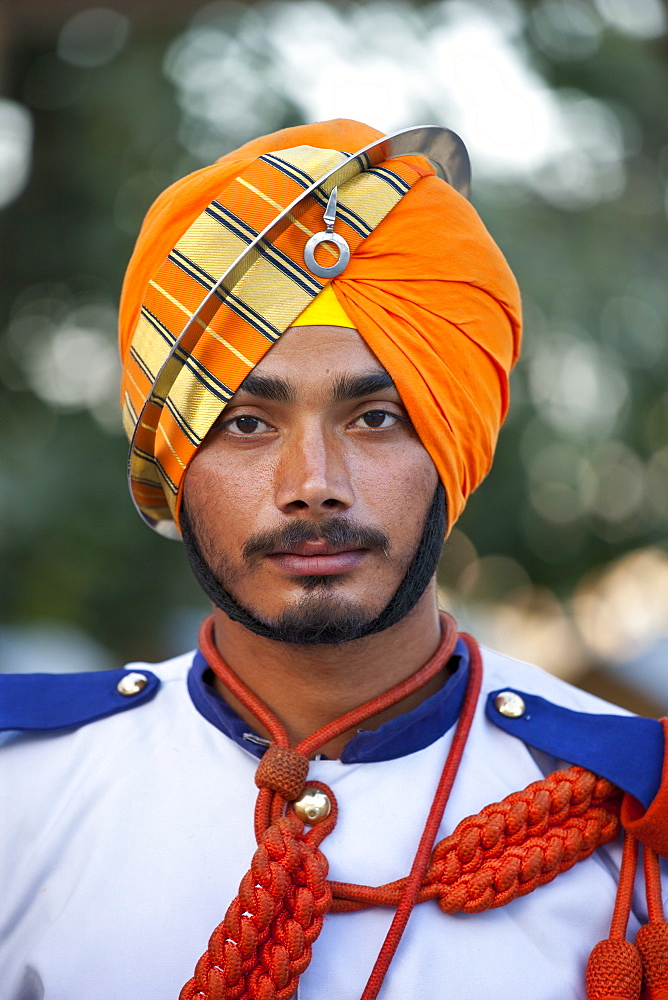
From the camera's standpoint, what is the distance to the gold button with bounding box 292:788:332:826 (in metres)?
1.84

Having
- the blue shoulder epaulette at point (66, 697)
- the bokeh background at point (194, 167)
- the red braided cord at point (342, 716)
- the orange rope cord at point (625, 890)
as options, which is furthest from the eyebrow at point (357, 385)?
the bokeh background at point (194, 167)

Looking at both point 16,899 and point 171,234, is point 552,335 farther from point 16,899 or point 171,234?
point 16,899

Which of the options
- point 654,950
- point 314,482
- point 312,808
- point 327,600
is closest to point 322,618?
point 327,600

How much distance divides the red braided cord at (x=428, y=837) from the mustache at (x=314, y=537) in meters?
0.43

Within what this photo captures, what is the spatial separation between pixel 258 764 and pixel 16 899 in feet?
1.73

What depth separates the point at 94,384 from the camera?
6598mm

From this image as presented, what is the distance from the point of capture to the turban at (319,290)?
1881 millimetres

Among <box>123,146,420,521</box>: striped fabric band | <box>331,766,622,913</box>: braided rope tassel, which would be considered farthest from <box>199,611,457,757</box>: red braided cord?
<box>123,146,420,521</box>: striped fabric band

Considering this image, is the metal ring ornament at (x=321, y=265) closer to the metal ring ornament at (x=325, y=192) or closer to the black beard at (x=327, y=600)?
the metal ring ornament at (x=325, y=192)

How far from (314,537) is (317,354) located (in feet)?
1.17

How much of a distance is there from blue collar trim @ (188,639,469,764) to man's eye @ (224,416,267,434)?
575 millimetres

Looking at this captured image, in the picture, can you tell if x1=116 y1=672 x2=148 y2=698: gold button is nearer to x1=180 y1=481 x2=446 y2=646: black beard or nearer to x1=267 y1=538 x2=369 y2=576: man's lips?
x1=180 y1=481 x2=446 y2=646: black beard

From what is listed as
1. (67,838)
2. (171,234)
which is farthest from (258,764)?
(171,234)

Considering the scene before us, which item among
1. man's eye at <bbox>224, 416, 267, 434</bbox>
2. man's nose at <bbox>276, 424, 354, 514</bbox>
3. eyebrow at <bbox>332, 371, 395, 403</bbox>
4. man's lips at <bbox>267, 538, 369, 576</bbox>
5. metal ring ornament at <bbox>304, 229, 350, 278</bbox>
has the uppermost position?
metal ring ornament at <bbox>304, 229, 350, 278</bbox>
